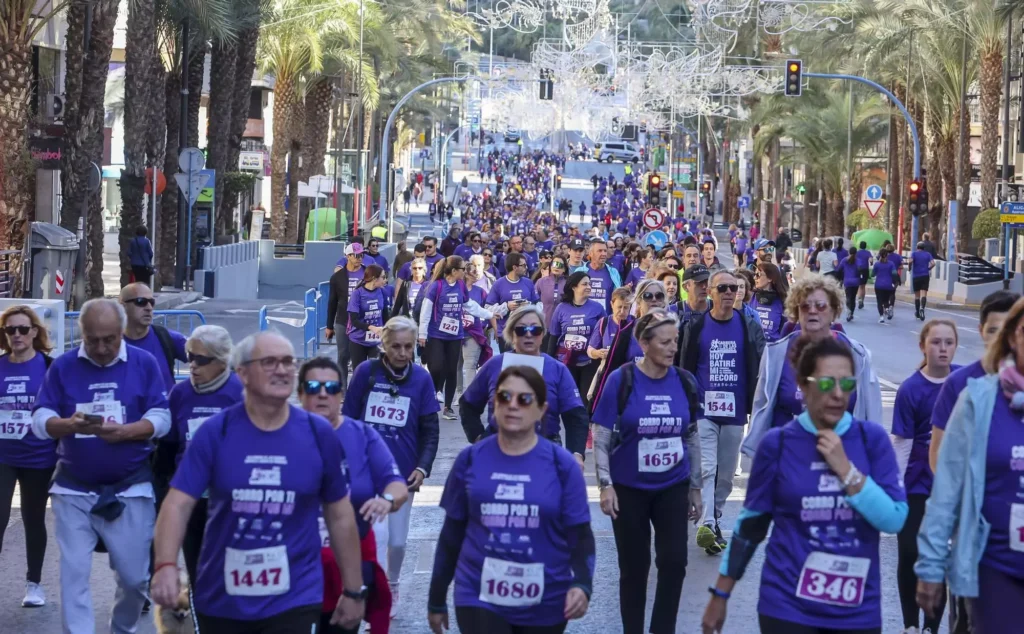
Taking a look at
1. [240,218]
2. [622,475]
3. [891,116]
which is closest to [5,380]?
[622,475]

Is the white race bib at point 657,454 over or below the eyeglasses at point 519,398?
below

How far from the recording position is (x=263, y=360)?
5223 mm

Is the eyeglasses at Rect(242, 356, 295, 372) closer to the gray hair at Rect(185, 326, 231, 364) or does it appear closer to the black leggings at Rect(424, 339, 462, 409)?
the gray hair at Rect(185, 326, 231, 364)

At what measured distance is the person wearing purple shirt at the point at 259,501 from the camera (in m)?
5.15

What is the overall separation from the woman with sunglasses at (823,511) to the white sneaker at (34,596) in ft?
15.3

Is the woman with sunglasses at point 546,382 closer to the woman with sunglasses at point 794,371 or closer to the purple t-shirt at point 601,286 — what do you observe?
the woman with sunglasses at point 794,371

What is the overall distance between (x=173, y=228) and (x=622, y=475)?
28.9m

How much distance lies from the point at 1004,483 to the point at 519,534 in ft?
5.20

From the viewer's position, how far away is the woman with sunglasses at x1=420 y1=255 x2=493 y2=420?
16062 millimetres

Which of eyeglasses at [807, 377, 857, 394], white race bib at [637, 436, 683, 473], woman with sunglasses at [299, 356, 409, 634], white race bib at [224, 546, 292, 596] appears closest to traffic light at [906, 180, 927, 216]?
white race bib at [637, 436, 683, 473]

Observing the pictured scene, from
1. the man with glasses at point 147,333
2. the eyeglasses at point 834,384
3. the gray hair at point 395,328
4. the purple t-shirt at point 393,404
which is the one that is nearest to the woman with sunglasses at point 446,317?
the man with glasses at point 147,333

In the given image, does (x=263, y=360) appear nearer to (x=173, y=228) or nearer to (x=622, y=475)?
(x=622, y=475)

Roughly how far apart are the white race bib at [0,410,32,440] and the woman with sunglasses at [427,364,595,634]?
360 cm

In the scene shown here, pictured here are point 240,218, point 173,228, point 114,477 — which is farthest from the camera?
point 240,218
